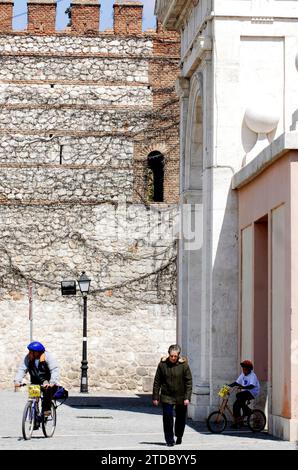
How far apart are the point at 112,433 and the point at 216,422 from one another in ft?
6.50

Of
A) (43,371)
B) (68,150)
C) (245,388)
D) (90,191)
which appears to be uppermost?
A: (68,150)

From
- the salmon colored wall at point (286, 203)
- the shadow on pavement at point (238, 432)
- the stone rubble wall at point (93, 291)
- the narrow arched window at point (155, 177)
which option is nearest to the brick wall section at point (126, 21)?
the narrow arched window at point (155, 177)

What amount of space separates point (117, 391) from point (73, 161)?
6.53 m

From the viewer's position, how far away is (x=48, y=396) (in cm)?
2006

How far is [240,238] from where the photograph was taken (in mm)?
24516

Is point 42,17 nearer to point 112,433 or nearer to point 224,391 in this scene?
point 224,391

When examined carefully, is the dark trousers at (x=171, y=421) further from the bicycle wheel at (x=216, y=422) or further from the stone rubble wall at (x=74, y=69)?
the stone rubble wall at (x=74, y=69)

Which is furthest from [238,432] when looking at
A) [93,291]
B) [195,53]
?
[93,291]

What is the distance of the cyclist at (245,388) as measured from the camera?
2236 centimetres

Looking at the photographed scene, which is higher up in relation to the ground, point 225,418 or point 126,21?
point 126,21

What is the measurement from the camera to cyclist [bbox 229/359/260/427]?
22.4 metres

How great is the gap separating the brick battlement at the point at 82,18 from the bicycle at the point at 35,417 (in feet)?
68.9

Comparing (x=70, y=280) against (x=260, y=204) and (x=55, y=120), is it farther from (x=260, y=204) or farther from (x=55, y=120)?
(x=260, y=204)
